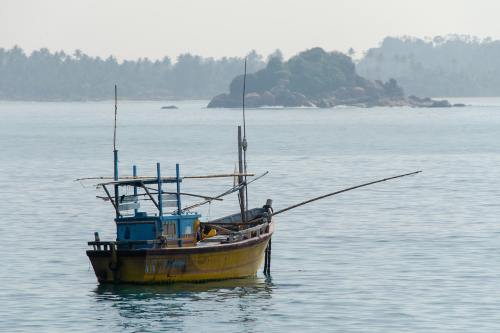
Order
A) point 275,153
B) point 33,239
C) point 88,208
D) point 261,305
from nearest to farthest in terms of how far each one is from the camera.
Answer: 1. point 261,305
2. point 33,239
3. point 88,208
4. point 275,153

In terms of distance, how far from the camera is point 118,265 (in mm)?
42875

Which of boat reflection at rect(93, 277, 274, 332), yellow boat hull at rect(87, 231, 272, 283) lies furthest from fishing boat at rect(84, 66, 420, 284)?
boat reflection at rect(93, 277, 274, 332)

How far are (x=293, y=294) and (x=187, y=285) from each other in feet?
12.1

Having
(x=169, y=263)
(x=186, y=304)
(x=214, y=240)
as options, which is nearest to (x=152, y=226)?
(x=169, y=263)

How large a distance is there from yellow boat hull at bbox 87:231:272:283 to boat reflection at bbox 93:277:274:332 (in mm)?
430

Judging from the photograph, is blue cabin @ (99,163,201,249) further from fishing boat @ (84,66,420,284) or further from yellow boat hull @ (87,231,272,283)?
yellow boat hull @ (87,231,272,283)

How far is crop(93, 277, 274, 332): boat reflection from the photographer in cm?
3941

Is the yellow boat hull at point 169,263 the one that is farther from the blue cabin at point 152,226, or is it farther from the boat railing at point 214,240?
the blue cabin at point 152,226

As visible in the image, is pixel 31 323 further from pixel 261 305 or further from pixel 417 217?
pixel 417 217

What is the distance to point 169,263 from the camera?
1708 inches

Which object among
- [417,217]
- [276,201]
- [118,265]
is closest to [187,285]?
[118,265]

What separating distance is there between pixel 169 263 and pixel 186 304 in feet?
6.63

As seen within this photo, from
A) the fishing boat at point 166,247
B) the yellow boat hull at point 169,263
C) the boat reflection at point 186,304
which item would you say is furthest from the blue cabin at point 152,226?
the boat reflection at point 186,304

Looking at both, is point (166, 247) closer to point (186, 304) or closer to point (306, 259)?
point (186, 304)
